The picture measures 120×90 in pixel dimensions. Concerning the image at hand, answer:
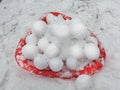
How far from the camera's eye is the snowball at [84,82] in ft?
5.43

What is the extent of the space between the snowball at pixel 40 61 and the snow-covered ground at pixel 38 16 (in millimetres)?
110

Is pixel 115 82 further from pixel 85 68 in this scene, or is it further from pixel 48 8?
pixel 48 8

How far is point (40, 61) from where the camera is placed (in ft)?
5.58

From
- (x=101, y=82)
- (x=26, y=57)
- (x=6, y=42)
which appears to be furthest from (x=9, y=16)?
(x=101, y=82)

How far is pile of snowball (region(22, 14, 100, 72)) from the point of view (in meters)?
1.71

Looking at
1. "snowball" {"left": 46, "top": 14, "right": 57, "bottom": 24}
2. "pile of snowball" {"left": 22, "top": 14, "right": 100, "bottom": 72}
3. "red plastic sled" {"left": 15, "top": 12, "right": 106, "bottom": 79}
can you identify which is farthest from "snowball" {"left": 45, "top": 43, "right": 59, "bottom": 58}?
"snowball" {"left": 46, "top": 14, "right": 57, "bottom": 24}

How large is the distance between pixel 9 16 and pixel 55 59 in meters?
0.82

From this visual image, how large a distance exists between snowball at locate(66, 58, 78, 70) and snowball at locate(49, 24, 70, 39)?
0.48ft

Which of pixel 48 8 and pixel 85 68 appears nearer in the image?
pixel 85 68

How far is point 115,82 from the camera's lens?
1.80m

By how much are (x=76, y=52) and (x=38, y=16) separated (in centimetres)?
74

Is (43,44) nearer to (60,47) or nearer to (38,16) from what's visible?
(60,47)

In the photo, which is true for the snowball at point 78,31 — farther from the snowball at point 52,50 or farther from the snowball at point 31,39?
the snowball at point 31,39

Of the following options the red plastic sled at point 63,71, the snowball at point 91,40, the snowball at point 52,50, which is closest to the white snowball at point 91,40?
the snowball at point 91,40
